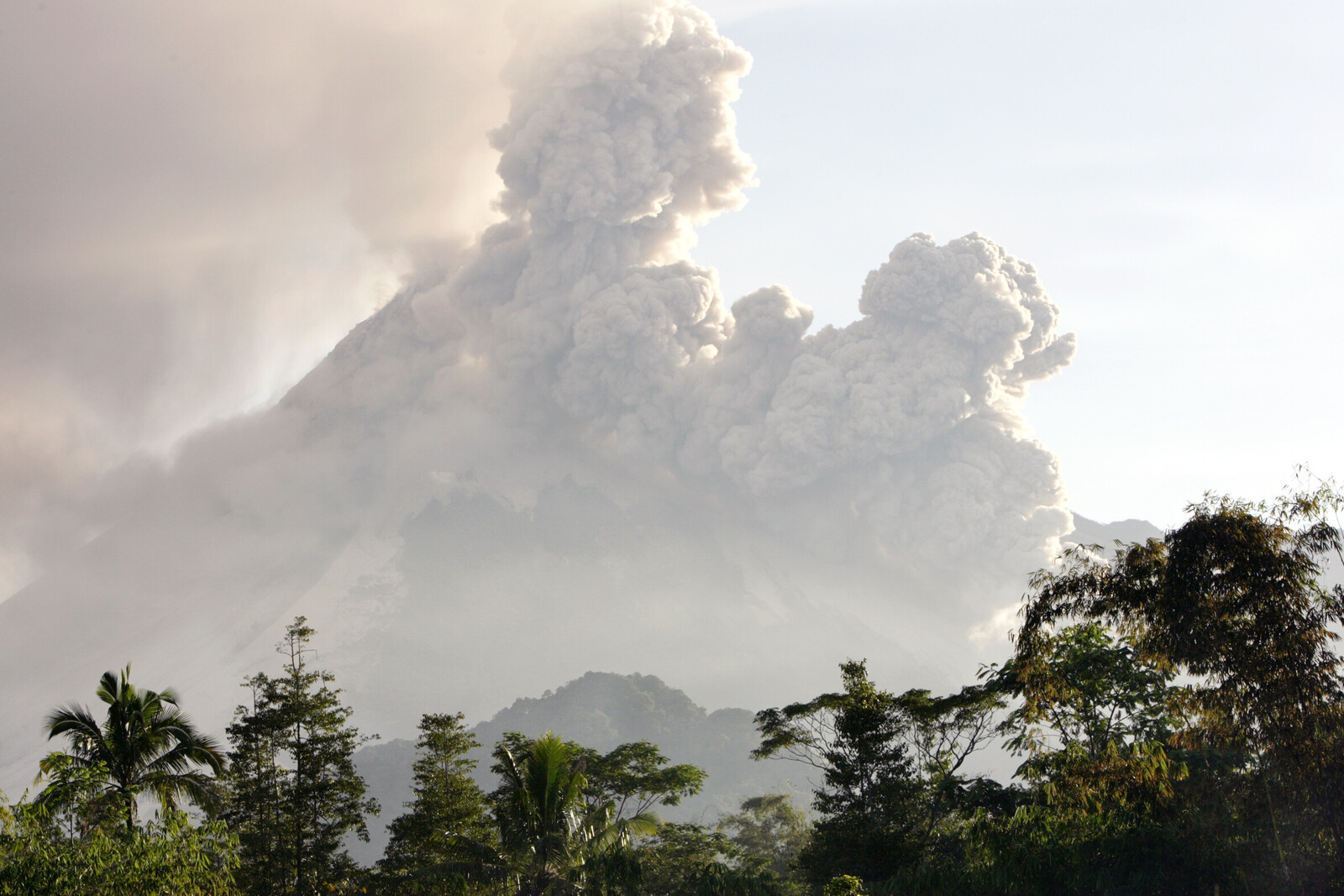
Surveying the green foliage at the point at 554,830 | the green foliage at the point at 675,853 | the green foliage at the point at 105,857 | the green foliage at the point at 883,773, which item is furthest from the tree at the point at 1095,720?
the green foliage at the point at 105,857

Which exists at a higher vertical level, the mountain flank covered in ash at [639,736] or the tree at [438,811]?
the mountain flank covered in ash at [639,736]

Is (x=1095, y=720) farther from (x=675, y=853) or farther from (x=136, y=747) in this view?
(x=136, y=747)

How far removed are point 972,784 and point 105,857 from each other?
64.1 feet

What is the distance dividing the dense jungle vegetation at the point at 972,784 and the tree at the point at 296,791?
0.08m

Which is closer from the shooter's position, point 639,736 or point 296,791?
point 296,791

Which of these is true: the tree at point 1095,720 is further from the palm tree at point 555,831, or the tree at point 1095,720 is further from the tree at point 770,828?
the tree at point 770,828

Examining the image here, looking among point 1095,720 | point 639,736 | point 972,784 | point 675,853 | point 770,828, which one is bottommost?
point 675,853

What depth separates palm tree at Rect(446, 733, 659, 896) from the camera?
1491 centimetres

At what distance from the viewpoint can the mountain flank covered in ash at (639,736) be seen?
408 feet

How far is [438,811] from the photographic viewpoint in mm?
25250

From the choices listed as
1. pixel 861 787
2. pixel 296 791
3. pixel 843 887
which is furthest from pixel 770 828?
pixel 843 887

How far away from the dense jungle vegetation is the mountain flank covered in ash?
10057cm

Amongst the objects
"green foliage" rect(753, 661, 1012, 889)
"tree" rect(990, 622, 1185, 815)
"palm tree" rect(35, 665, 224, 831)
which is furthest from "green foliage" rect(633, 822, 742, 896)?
"palm tree" rect(35, 665, 224, 831)

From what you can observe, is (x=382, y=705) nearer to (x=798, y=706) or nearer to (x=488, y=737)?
(x=488, y=737)
